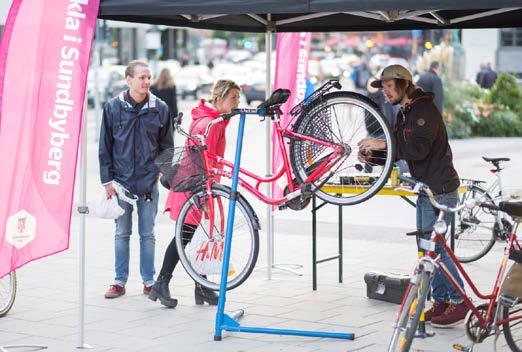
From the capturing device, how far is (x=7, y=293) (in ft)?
27.1

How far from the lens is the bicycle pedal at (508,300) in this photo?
6252mm

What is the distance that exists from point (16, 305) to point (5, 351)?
160cm

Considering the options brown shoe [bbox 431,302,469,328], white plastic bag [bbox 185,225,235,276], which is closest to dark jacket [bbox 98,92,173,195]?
white plastic bag [bbox 185,225,235,276]

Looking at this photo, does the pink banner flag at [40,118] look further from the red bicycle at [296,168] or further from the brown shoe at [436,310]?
the brown shoe at [436,310]

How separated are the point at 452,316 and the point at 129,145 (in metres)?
2.87

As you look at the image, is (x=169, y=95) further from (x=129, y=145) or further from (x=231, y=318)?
(x=231, y=318)

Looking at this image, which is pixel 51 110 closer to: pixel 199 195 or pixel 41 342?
pixel 199 195

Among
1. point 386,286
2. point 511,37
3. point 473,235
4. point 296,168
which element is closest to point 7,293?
point 296,168

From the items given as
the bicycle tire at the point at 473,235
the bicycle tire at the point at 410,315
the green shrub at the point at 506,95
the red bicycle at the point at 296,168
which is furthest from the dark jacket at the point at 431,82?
the bicycle tire at the point at 410,315

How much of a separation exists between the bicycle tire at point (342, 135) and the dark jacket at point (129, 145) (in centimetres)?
199

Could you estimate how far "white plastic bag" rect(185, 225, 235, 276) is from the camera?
299 inches

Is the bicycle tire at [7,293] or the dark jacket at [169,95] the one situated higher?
the dark jacket at [169,95]

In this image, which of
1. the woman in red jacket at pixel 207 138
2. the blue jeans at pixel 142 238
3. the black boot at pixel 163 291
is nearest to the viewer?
the woman in red jacket at pixel 207 138

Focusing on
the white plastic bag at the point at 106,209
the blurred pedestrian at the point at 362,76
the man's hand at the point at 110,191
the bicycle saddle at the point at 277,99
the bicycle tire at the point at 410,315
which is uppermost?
the blurred pedestrian at the point at 362,76
